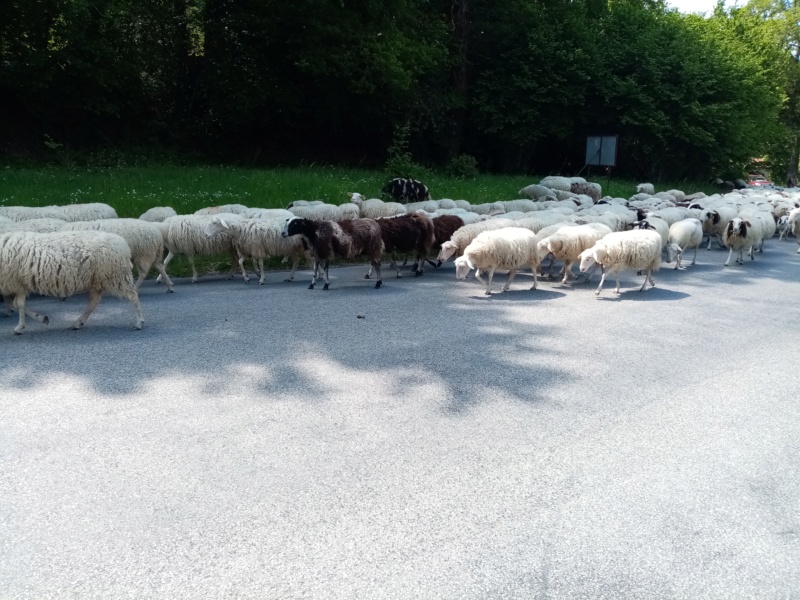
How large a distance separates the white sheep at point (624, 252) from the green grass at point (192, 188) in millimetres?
6486

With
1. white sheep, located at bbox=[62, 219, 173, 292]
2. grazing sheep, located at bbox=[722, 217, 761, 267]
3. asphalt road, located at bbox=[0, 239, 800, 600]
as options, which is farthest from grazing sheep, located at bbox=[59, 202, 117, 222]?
grazing sheep, located at bbox=[722, 217, 761, 267]

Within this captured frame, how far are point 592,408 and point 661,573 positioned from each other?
234cm

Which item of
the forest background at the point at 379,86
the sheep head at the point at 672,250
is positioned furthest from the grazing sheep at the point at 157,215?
the forest background at the point at 379,86

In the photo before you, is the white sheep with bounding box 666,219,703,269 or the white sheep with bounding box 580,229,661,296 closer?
the white sheep with bounding box 580,229,661,296

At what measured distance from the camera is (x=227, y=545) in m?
3.84

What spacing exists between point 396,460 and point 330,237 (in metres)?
6.99

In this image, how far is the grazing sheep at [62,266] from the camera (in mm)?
7895

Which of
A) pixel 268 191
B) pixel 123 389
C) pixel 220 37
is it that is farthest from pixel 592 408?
pixel 220 37

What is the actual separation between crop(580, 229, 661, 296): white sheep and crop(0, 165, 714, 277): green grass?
6486mm

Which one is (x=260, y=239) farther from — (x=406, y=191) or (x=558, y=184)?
(x=558, y=184)

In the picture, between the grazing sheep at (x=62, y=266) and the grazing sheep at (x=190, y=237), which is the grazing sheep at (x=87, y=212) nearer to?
the grazing sheep at (x=190, y=237)

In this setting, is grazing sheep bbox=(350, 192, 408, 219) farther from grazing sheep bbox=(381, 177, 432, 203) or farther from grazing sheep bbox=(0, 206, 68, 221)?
grazing sheep bbox=(0, 206, 68, 221)

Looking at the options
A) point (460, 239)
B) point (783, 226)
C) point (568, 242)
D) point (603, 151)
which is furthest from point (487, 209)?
point (603, 151)

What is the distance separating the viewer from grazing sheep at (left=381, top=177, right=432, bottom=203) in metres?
19.9
